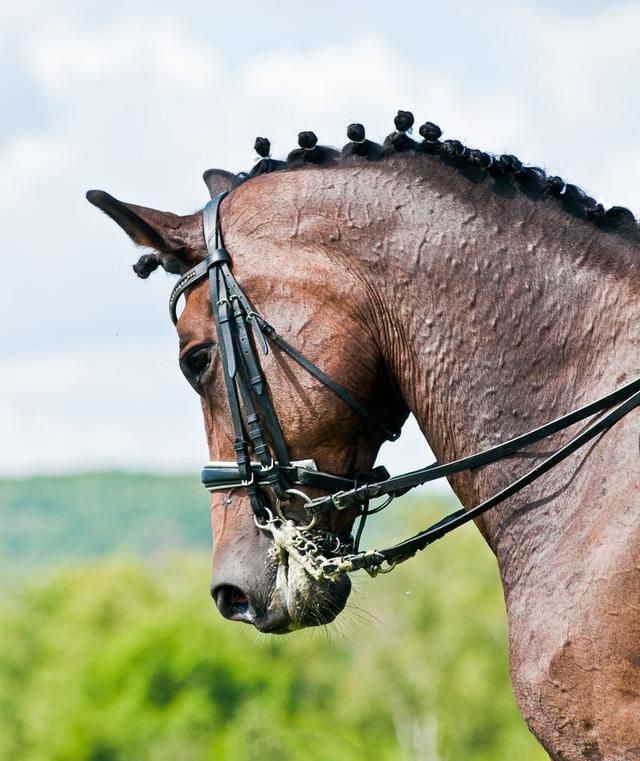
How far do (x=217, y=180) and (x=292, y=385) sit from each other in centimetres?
162

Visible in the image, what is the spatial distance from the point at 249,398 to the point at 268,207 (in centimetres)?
93

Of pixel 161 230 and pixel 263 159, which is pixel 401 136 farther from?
pixel 161 230

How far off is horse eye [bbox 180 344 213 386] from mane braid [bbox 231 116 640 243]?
995 mm

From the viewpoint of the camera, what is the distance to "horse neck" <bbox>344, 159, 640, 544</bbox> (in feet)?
18.6

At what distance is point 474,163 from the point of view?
6070 mm

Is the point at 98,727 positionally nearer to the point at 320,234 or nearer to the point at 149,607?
the point at 149,607

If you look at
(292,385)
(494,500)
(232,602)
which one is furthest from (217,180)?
(494,500)

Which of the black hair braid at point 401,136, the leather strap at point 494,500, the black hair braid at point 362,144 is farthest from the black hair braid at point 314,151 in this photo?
the leather strap at point 494,500

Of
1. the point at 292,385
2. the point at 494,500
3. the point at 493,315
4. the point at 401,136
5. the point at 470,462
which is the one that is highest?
the point at 401,136

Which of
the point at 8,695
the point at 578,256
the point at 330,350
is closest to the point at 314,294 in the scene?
the point at 330,350

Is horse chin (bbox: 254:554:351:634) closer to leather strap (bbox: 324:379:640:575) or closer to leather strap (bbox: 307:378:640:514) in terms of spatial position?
leather strap (bbox: 324:379:640:575)

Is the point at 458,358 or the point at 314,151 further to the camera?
the point at 314,151

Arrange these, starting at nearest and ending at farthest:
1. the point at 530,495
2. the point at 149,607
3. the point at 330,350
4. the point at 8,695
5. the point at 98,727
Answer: the point at 530,495
the point at 330,350
the point at 98,727
the point at 8,695
the point at 149,607

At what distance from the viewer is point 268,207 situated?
6379 millimetres
